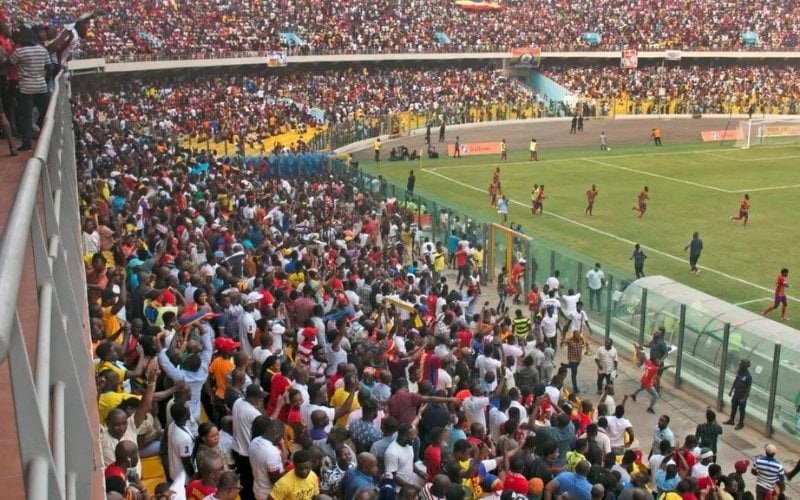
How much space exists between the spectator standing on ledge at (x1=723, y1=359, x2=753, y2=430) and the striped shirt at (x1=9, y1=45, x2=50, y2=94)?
11451 mm

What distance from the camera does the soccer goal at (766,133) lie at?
171 feet

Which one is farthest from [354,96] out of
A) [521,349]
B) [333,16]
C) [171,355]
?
[171,355]

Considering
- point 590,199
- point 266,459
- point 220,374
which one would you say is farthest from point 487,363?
point 590,199

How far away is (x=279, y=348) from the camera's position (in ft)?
35.3

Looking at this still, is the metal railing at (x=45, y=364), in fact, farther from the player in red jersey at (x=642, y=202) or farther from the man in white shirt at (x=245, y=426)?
the player in red jersey at (x=642, y=202)

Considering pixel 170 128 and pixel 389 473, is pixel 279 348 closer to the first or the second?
pixel 389 473

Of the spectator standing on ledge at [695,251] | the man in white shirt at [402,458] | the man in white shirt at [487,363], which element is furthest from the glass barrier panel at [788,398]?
the spectator standing on ledge at [695,251]

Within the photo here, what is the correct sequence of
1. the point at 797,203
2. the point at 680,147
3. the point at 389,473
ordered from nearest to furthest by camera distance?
1. the point at 389,473
2. the point at 797,203
3. the point at 680,147

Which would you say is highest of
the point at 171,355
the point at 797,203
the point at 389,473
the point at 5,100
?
the point at 5,100

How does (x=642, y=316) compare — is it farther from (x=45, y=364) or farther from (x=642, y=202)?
(x=45, y=364)

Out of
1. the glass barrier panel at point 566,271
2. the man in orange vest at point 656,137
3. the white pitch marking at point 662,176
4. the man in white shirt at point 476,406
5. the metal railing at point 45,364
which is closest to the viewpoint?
the metal railing at point 45,364

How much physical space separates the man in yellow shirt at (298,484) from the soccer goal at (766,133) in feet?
162

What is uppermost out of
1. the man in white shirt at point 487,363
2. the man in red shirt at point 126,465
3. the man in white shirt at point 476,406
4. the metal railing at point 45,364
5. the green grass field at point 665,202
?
the metal railing at point 45,364

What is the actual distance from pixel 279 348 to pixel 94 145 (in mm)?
15946
